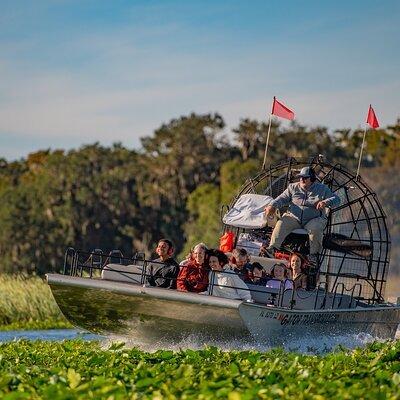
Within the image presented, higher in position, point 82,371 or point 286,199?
point 286,199

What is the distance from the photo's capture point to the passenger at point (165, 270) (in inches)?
779

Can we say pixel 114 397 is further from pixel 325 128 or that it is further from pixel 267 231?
pixel 325 128

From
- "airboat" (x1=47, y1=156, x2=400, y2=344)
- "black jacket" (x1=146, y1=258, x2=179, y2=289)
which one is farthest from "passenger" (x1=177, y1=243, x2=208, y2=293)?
"airboat" (x1=47, y1=156, x2=400, y2=344)

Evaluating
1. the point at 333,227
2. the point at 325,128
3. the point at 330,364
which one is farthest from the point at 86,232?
the point at 330,364

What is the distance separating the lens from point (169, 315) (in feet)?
63.0

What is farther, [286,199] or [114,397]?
[286,199]

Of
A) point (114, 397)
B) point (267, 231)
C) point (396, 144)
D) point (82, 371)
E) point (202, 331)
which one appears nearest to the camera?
point (114, 397)

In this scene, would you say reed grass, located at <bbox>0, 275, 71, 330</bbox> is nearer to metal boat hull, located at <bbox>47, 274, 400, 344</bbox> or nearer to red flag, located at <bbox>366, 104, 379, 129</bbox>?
red flag, located at <bbox>366, 104, 379, 129</bbox>

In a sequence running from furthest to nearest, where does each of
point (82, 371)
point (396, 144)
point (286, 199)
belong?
point (396, 144) → point (286, 199) → point (82, 371)

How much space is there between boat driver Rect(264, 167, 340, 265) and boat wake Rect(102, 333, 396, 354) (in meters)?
1.57

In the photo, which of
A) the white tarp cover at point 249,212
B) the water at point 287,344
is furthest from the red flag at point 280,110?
the water at point 287,344

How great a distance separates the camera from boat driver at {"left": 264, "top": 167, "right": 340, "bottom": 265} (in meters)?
22.3

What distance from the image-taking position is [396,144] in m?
83.5

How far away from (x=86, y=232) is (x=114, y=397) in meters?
74.5
